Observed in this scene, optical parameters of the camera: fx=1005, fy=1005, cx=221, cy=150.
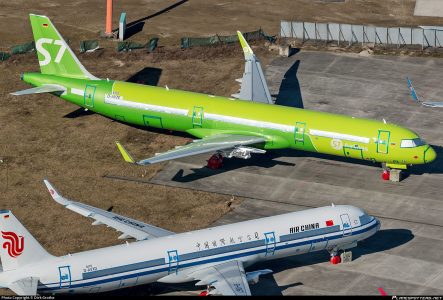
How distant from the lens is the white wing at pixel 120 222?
6825 cm

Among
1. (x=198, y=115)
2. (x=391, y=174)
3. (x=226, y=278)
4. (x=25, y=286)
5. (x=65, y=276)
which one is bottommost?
(x=391, y=174)

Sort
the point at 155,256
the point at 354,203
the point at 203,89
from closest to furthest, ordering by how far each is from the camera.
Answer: the point at 155,256 → the point at 354,203 → the point at 203,89

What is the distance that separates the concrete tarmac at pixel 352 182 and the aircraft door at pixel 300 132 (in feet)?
10.4

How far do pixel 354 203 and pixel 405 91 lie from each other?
84.8 ft

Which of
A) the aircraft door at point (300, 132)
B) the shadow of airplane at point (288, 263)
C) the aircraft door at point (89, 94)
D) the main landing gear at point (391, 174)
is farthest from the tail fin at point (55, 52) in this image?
the shadow of airplane at point (288, 263)

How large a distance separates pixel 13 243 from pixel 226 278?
1353 centimetres

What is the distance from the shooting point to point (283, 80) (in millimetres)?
104125

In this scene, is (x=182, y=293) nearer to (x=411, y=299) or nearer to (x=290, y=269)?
(x=290, y=269)

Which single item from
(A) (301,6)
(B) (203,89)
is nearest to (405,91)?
(B) (203,89)

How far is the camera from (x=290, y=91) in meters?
102

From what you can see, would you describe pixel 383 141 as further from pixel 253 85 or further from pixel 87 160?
pixel 87 160

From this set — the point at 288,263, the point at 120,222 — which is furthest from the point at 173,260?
the point at 288,263

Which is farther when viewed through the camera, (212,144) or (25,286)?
(212,144)

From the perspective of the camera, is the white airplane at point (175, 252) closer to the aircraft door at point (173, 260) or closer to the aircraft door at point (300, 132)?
the aircraft door at point (173, 260)
